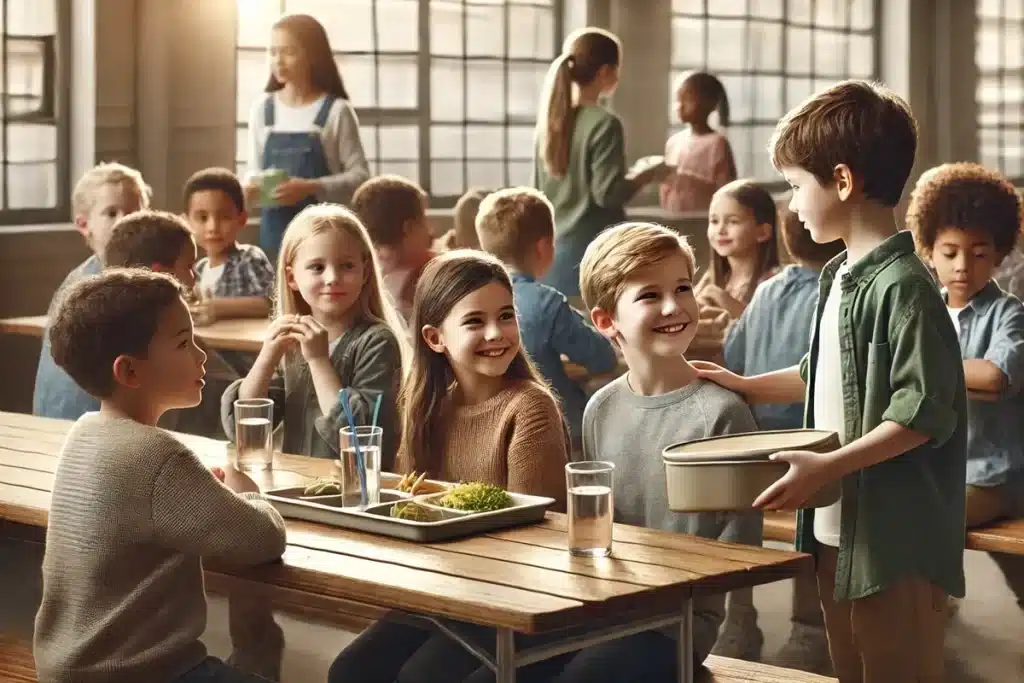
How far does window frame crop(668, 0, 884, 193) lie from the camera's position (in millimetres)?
9461

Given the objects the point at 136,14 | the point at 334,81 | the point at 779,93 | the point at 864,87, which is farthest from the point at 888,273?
the point at 779,93

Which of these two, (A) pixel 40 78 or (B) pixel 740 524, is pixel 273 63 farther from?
(B) pixel 740 524

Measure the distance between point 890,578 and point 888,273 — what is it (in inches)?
18.6

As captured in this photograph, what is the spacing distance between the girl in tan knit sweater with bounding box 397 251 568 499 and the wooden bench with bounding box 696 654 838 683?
436 mm

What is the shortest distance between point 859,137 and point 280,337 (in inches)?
61.4

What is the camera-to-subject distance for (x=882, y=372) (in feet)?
8.19

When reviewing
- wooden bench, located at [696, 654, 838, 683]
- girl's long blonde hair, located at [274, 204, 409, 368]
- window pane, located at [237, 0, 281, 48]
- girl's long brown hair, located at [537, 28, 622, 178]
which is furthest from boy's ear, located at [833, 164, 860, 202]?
window pane, located at [237, 0, 281, 48]

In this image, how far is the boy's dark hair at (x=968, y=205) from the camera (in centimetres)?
356

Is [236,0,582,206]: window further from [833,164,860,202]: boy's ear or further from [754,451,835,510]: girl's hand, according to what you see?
[754,451,835,510]: girl's hand

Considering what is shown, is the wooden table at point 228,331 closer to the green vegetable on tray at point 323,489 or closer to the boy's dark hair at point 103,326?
the green vegetable on tray at point 323,489

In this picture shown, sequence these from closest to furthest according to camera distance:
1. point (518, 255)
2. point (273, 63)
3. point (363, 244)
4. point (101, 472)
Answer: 1. point (101, 472)
2. point (363, 244)
3. point (518, 255)
4. point (273, 63)

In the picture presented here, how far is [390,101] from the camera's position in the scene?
28.7ft

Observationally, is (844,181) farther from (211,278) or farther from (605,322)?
(211,278)

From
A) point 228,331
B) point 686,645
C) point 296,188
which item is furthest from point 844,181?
point 296,188
